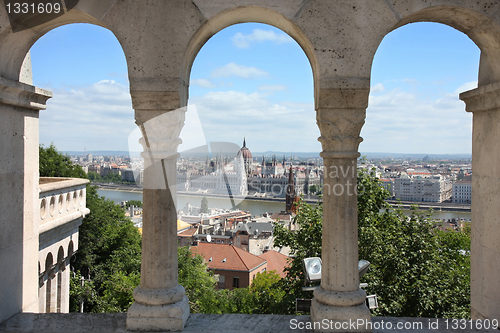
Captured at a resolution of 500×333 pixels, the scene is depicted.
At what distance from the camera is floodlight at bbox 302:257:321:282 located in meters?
2.75

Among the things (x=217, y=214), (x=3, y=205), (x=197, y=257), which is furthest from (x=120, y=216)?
(x=217, y=214)

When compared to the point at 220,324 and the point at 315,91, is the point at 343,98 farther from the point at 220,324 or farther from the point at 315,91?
the point at 220,324

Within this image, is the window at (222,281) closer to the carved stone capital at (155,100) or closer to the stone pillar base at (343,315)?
the stone pillar base at (343,315)

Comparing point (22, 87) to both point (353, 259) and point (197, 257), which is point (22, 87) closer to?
point (353, 259)

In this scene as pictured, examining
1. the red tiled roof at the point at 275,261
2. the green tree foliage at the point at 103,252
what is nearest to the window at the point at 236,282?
the red tiled roof at the point at 275,261

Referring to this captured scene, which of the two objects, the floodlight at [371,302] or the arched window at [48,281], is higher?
the floodlight at [371,302]

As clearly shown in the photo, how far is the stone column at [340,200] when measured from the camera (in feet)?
7.80

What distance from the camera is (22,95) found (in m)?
2.78

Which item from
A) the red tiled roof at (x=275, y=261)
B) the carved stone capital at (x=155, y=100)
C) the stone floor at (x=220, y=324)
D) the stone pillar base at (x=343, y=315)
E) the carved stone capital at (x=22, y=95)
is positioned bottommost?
the red tiled roof at (x=275, y=261)

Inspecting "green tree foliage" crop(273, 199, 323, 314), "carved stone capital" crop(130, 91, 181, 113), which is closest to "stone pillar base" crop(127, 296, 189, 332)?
"carved stone capital" crop(130, 91, 181, 113)

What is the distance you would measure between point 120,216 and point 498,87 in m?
19.8

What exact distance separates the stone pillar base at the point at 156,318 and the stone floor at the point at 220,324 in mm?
79

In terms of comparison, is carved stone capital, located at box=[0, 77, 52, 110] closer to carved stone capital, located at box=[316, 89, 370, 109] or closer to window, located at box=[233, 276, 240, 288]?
carved stone capital, located at box=[316, 89, 370, 109]

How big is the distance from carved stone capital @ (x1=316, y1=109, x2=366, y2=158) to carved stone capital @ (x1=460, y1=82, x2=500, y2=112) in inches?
33.6
